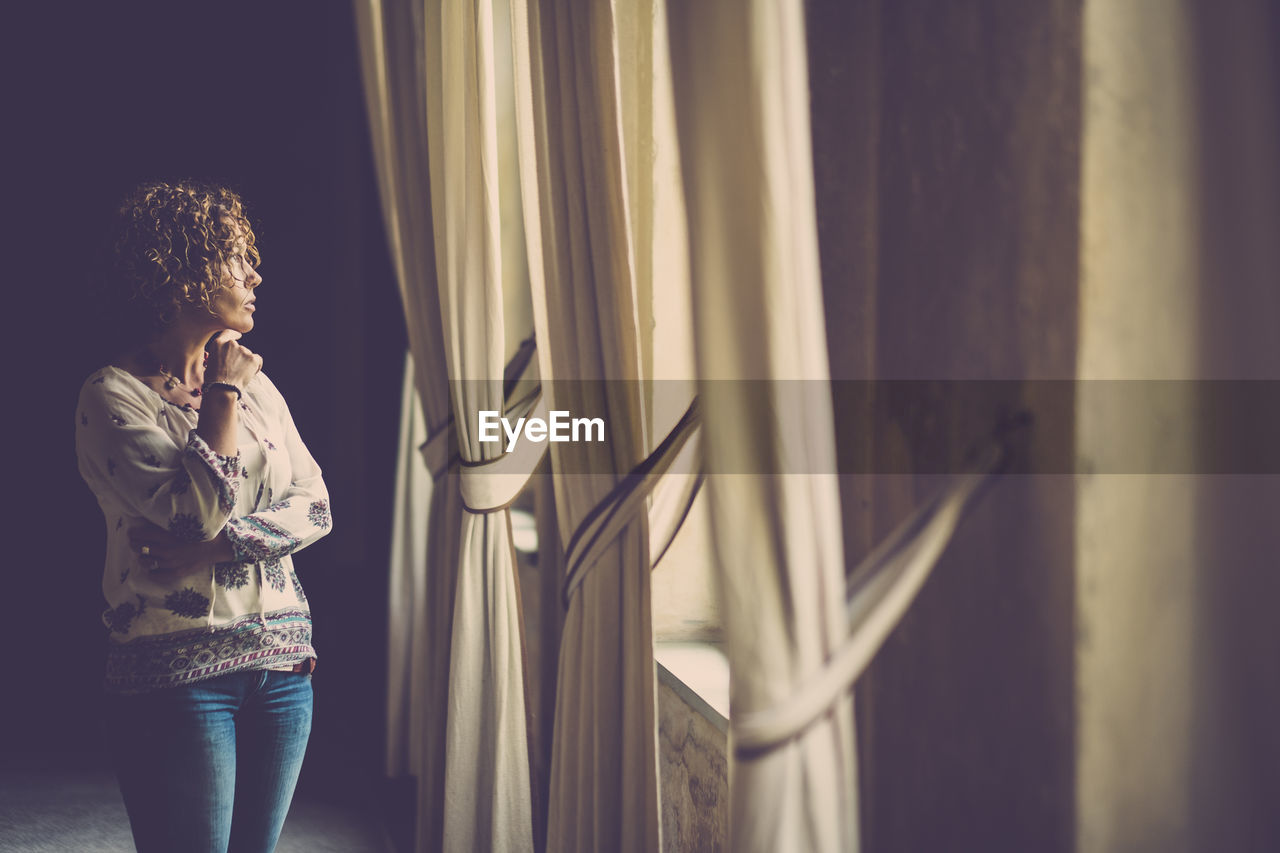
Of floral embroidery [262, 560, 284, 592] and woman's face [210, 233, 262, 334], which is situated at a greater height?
woman's face [210, 233, 262, 334]

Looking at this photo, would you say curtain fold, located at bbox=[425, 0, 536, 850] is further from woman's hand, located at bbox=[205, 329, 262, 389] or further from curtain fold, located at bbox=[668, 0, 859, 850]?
curtain fold, located at bbox=[668, 0, 859, 850]

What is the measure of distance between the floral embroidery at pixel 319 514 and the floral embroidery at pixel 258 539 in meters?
0.06

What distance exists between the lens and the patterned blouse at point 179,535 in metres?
1.20

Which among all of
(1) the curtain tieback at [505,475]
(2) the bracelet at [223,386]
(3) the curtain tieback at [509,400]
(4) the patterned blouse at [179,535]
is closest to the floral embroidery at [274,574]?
(4) the patterned blouse at [179,535]

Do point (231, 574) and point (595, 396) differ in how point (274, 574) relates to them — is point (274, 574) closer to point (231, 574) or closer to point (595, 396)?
point (231, 574)

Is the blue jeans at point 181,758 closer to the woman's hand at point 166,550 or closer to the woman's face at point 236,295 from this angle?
the woman's hand at point 166,550

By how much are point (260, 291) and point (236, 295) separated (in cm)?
232

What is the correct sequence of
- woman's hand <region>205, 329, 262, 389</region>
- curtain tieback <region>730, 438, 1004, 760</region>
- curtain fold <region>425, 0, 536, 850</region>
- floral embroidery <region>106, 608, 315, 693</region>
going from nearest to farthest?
curtain tieback <region>730, 438, 1004, 760</region> → floral embroidery <region>106, 608, 315, 693</region> → woman's hand <region>205, 329, 262, 389</region> → curtain fold <region>425, 0, 536, 850</region>

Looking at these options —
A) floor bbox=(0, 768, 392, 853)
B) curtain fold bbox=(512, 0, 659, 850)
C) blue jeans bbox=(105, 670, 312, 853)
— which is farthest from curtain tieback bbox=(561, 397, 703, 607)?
floor bbox=(0, 768, 392, 853)

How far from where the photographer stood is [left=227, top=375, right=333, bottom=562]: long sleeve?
1.27 metres

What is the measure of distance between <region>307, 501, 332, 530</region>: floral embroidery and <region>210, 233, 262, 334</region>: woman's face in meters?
0.28

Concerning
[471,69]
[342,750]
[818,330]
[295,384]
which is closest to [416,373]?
[471,69]

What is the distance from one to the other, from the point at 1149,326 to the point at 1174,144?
157mm

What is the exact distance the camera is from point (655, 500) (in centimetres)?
147
